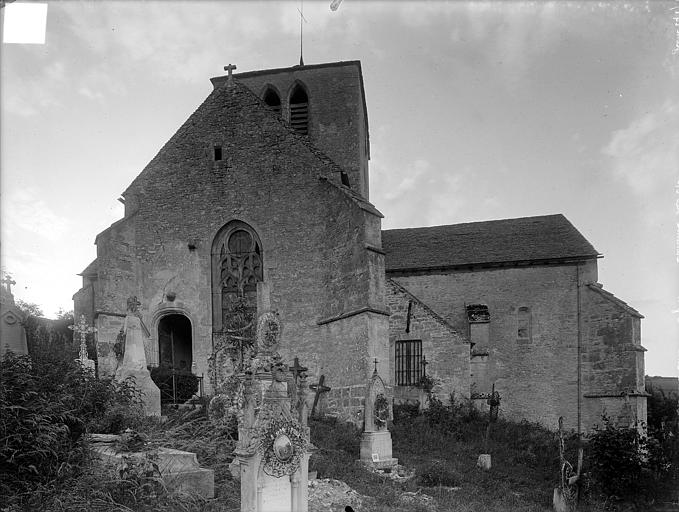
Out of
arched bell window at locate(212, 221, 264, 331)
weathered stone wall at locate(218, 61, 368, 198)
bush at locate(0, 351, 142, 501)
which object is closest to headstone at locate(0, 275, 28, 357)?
arched bell window at locate(212, 221, 264, 331)

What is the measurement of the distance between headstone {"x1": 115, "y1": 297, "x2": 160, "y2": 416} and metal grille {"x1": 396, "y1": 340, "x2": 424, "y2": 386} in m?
9.72

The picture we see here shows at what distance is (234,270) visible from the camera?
1656 centimetres

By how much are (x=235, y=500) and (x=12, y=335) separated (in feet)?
31.8

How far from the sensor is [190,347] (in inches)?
693

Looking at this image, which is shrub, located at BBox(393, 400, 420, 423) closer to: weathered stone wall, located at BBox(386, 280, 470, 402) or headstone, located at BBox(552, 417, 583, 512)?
weathered stone wall, located at BBox(386, 280, 470, 402)

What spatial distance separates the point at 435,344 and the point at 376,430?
7.96 metres

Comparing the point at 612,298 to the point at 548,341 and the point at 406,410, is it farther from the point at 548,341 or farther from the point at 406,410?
the point at 406,410

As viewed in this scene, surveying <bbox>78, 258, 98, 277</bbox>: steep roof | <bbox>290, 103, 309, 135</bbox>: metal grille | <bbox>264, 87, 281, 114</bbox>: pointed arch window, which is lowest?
<bbox>78, 258, 98, 277</bbox>: steep roof

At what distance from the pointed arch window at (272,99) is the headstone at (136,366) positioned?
589 inches

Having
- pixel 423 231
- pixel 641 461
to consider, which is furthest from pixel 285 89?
pixel 641 461

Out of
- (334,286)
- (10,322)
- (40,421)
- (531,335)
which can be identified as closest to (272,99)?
(334,286)

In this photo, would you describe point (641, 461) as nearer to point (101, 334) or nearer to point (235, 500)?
A: point (235, 500)

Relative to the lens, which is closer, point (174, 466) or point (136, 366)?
point (174, 466)

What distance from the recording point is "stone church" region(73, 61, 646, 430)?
15.2 meters
